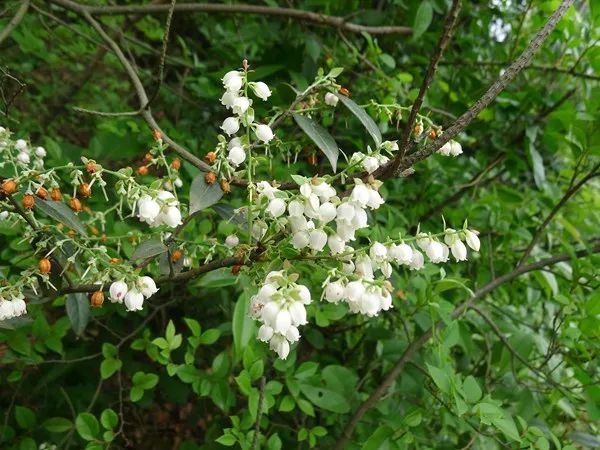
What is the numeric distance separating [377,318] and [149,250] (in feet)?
3.44

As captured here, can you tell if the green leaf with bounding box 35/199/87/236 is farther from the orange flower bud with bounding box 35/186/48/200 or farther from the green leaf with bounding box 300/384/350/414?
the green leaf with bounding box 300/384/350/414

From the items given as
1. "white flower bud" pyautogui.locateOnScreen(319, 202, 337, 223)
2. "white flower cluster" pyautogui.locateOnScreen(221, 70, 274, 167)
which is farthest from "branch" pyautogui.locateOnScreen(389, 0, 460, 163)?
"white flower cluster" pyautogui.locateOnScreen(221, 70, 274, 167)

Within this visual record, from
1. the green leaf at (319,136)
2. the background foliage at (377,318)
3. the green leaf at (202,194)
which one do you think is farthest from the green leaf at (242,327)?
the green leaf at (319,136)

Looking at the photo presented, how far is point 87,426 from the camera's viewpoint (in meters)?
1.52

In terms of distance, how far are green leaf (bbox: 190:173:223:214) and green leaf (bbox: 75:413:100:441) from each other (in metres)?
0.82

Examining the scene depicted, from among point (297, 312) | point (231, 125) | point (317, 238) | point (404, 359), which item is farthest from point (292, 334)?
point (404, 359)

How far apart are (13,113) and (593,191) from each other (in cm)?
323

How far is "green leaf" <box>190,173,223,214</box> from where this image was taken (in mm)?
1043

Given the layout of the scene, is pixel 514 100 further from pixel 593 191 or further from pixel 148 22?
pixel 148 22

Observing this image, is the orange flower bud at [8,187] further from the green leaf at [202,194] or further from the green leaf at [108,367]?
the green leaf at [108,367]

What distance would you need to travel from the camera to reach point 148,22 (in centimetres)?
354

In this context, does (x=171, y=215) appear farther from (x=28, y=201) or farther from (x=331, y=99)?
(x=331, y=99)

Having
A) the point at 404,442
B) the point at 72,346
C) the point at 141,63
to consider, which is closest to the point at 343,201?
the point at 404,442

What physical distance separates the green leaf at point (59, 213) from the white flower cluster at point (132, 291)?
0.13 meters
